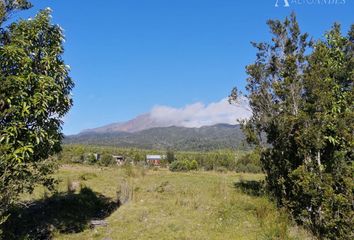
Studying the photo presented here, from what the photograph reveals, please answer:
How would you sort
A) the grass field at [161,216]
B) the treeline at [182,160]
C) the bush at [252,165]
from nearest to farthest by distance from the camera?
the grass field at [161,216] < the bush at [252,165] < the treeline at [182,160]

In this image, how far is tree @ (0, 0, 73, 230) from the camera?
893 cm

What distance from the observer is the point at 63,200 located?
1634cm

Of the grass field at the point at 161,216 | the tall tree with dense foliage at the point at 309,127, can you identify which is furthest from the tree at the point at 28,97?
the tall tree with dense foliage at the point at 309,127

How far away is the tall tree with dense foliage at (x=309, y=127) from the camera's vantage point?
33.6ft

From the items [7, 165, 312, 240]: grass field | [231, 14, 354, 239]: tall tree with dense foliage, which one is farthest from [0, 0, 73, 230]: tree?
[231, 14, 354, 239]: tall tree with dense foliage

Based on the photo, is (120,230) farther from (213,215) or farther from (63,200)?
(63,200)

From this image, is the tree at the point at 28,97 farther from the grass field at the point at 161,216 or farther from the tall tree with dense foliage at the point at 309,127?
the tall tree with dense foliage at the point at 309,127

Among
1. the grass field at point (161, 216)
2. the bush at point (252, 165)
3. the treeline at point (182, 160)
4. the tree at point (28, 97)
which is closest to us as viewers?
the tree at point (28, 97)

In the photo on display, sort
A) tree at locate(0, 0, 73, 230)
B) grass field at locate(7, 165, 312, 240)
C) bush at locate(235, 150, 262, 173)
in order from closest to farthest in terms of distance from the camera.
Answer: tree at locate(0, 0, 73, 230) → grass field at locate(7, 165, 312, 240) → bush at locate(235, 150, 262, 173)

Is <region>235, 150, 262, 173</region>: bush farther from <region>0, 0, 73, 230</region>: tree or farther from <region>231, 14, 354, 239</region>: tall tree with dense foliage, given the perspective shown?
<region>0, 0, 73, 230</region>: tree

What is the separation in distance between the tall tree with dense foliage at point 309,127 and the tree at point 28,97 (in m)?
7.33

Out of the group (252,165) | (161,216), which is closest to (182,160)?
(252,165)

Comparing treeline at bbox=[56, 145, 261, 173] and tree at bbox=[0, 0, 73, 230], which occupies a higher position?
tree at bbox=[0, 0, 73, 230]

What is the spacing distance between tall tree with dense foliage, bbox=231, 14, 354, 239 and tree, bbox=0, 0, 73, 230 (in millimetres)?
7333
